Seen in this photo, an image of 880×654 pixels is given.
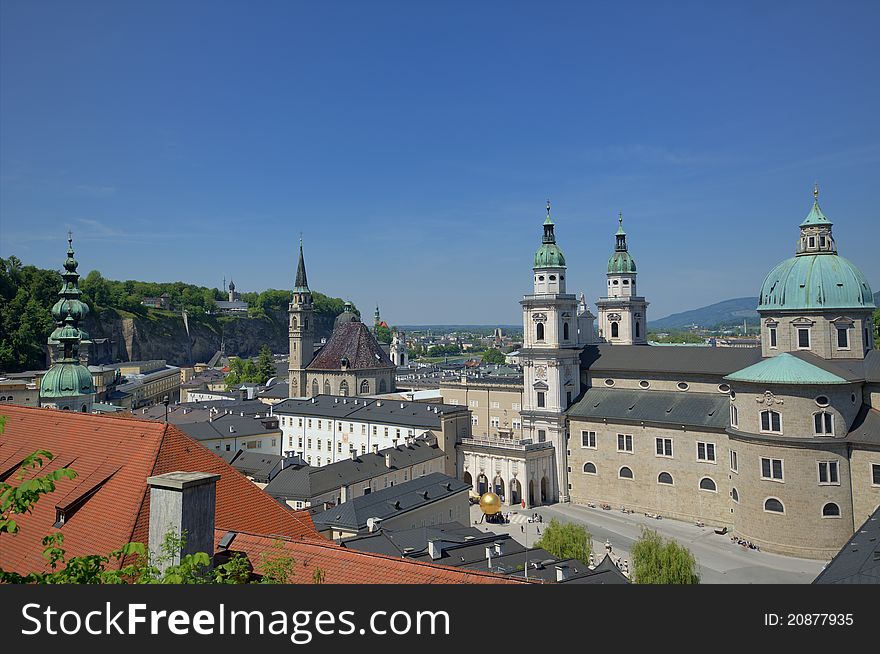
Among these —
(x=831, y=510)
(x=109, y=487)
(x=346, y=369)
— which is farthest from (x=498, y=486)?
(x=109, y=487)

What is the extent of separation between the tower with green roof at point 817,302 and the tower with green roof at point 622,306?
2315 cm

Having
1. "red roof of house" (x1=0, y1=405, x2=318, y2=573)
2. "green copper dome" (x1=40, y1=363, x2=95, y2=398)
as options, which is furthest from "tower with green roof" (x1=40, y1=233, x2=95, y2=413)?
"red roof of house" (x1=0, y1=405, x2=318, y2=573)

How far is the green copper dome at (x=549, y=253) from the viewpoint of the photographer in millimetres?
61500

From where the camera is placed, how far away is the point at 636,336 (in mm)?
75875

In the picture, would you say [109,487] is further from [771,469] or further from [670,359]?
[670,359]

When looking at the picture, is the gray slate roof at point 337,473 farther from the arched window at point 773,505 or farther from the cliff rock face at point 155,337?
the cliff rock face at point 155,337

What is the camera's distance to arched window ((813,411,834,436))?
42.9 meters

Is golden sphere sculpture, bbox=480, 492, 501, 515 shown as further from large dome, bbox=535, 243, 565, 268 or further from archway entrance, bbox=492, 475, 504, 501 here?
large dome, bbox=535, 243, 565, 268

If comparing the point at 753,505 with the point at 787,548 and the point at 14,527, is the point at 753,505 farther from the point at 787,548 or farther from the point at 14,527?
the point at 14,527

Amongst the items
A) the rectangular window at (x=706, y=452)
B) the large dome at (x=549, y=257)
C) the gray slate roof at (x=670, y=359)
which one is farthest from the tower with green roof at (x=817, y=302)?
the large dome at (x=549, y=257)

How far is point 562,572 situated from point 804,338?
3293cm

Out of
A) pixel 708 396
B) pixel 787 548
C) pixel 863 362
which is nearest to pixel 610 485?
pixel 708 396

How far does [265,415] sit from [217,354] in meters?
113

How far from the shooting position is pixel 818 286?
159 ft
